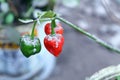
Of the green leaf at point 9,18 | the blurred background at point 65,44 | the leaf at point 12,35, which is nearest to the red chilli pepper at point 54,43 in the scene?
the blurred background at point 65,44

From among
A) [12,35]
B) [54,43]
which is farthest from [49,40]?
[12,35]

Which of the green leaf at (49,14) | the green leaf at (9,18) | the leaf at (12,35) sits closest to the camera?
the green leaf at (49,14)

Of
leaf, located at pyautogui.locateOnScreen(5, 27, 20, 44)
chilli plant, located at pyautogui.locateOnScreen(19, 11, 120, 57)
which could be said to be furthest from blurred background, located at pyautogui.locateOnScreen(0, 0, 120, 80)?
chilli plant, located at pyautogui.locateOnScreen(19, 11, 120, 57)

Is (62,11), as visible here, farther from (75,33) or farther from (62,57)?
(62,57)

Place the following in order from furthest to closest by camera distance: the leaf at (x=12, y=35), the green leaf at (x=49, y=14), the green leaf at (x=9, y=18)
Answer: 1. the green leaf at (x=9, y=18)
2. the leaf at (x=12, y=35)
3. the green leaf at (x=49, y=14)

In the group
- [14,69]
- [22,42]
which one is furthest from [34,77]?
[22,42]

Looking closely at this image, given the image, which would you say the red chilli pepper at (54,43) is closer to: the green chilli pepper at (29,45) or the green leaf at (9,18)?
the green chilli pepper at (29,45)
